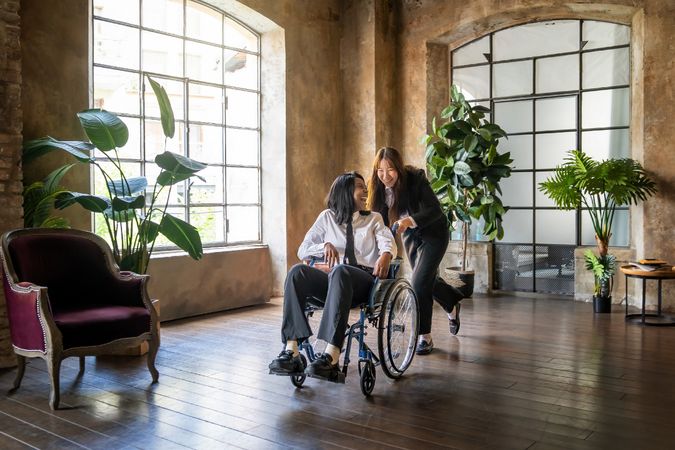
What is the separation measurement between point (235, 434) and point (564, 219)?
5338mm

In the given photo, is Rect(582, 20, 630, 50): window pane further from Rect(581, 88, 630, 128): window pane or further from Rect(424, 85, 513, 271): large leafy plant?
Rect(424, 85, 513, 271): large leafy plant

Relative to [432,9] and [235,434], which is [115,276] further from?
[432,9]

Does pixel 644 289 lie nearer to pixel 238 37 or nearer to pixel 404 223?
pixel 404 223

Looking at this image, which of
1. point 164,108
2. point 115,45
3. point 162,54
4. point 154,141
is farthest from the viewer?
point 162,54

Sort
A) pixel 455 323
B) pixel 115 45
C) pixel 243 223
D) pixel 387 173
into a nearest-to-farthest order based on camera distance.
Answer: pixel 387 173 < pixel 455 323 < pixel 115 45 < pixel 243 223

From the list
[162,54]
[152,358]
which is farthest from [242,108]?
[152,358]

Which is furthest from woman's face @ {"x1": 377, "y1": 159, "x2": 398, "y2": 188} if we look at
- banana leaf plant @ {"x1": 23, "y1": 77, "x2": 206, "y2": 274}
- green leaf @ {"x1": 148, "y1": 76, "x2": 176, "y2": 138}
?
green leaf @ {"x1": 148, "y1": 76, "x2": 176, "y2": 138}

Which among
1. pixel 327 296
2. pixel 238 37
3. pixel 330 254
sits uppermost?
pixel 238 37

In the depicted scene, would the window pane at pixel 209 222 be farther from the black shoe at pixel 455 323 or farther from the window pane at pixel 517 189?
the window pane at pixel 517 189

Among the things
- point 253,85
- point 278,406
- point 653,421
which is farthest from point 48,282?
point 253,85

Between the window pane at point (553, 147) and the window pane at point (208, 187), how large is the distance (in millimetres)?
3606

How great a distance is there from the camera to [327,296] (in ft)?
11.4

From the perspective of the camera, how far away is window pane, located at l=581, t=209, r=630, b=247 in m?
6.88

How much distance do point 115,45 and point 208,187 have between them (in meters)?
1.64
